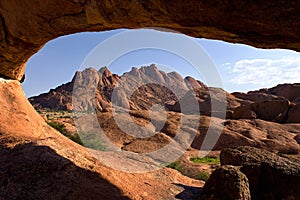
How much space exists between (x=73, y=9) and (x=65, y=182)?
429 cm

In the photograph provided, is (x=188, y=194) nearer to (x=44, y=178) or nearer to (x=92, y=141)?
(x=44, y=178)

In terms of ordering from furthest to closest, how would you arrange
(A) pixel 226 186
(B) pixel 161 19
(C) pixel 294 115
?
(C) pixel 294 115 < (A) pixel 226 186 < (B) pixel 161 19

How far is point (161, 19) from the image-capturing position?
5559 mm

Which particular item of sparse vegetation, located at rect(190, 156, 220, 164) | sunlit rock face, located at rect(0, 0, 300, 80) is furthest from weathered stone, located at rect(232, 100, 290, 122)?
sunlit rock face, located at rect(0, 0, 300, 80)

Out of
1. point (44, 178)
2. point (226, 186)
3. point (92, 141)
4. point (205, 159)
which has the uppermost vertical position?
point (205, 159)

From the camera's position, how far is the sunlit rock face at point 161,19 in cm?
443

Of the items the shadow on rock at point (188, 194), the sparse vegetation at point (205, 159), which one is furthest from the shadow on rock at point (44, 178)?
the sparse vegetation at point (205, 159)

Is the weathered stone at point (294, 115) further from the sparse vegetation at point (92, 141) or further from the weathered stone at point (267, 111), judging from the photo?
the sparse vegetation at point (92, 141)

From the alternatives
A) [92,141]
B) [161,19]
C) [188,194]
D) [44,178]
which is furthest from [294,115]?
[44,178]

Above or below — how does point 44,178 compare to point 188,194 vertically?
below

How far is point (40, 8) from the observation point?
6844 mm

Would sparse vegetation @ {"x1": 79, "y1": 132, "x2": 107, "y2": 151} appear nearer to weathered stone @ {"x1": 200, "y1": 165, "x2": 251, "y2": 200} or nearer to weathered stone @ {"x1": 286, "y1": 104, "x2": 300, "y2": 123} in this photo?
weathered stone @ {"x1": 200, "y1": 165, "x2": 251, "y2": 200}

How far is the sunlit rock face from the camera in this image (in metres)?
4.43

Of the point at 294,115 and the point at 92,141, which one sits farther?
the point at 294,115
